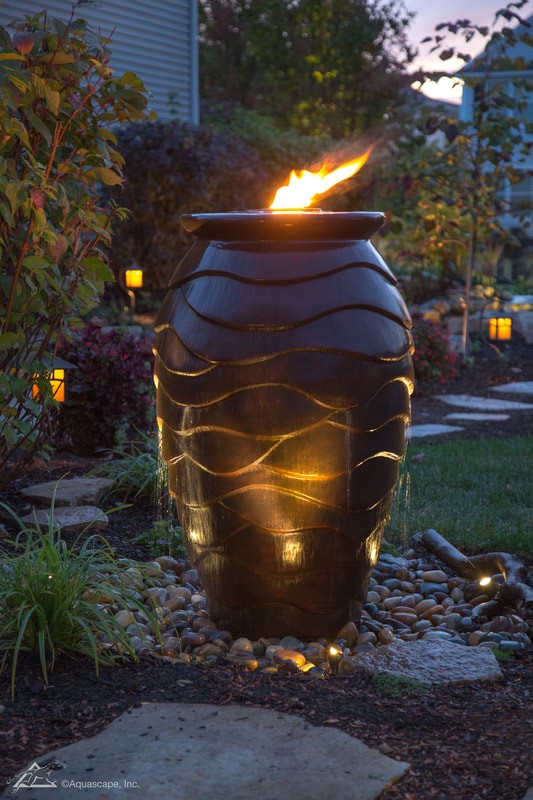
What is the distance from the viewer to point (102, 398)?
19.7 ft

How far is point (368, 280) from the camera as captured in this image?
9.86ft

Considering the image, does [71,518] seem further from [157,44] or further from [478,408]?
[157,44]

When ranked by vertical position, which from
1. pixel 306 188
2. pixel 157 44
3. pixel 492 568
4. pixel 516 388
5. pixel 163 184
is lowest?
pixel 516 388

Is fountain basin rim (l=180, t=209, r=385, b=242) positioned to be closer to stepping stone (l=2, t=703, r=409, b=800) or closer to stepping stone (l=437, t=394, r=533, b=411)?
stepping stone (l=2, t=703, r=409, b=800)

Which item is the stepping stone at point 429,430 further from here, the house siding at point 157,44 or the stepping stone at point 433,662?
the house siding at point 157,44

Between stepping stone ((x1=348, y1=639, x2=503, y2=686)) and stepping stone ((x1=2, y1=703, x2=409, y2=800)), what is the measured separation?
0.58 metres

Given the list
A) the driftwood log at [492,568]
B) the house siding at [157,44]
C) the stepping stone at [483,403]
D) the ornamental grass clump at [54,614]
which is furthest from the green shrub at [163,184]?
the ornamental grass clump at [54,614]

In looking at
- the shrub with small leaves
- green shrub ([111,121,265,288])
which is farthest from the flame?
green shrub ([111,121,265,288])

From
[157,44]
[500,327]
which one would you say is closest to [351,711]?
[500,327]

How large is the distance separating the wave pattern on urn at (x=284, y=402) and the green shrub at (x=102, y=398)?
291cm

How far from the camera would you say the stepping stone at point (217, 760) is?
2051mm

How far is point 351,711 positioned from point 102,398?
12.4 feet

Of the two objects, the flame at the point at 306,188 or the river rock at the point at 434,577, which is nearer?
the flame at the point at 306,188

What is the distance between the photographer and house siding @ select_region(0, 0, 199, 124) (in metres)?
13.1
